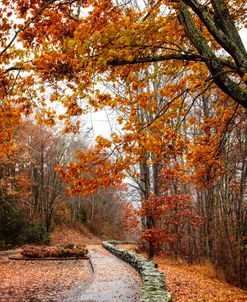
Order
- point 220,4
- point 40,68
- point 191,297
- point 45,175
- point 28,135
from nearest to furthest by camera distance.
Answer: point 220,4 < point 40,68 < point 191,297 < point 28,135 < point 45,175

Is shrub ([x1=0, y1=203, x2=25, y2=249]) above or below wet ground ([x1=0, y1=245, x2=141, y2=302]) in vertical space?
above

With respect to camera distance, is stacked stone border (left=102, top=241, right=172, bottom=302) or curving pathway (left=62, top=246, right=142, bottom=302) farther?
curving pathway (left=62, top=246, right=142, bottom=302)

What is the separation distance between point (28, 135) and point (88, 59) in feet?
87.2

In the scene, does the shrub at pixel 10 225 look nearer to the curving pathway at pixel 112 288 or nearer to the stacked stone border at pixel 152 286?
the curving pathway at pixel 112 288

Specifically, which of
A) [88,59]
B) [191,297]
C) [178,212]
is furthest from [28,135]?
[88,59]

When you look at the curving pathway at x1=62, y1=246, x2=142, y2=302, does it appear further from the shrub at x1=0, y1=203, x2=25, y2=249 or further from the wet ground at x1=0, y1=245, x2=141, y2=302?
the shrub at x1=0, y1=203, x2=25, y2=249

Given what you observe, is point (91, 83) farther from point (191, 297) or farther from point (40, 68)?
point (191, 297)

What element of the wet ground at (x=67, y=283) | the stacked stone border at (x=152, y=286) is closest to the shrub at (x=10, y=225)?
the wet ground at (x=67, y=283)

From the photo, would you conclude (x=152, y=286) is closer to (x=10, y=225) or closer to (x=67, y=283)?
(x=67, y=283)

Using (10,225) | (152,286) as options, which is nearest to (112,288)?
(152,286)

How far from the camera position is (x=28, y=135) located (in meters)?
30.2

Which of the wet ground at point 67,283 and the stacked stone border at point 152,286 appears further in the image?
the wet ground at point 67,283

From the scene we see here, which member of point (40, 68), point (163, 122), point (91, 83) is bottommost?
point (163, 122)

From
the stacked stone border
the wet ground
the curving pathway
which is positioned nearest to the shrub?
the wet ground
